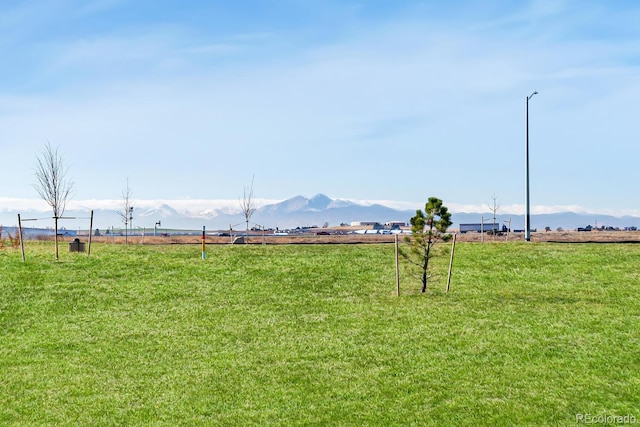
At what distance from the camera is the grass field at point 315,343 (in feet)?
33.4

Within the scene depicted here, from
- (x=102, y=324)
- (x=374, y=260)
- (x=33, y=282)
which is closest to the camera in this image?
(x=102, y=324)

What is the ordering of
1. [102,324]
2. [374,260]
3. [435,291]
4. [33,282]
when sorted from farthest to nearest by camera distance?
[374,260], [33,282], [435,291], [102,324]

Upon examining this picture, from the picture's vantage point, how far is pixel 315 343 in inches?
556

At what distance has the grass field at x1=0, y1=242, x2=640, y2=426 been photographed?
400 inches

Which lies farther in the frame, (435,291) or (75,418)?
(435,291)

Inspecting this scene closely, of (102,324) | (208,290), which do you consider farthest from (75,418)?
(208,290)

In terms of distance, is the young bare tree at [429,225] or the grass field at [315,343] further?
the young bare tree at [429,225]

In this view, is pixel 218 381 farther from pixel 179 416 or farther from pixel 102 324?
pixel 102 324

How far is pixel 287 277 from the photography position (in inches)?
890

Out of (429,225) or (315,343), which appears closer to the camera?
(315,343)

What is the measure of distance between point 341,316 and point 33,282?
12.0 meters

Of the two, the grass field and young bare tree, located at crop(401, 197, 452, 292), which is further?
young bare tree, located at crop(401, 197, 452, 292)

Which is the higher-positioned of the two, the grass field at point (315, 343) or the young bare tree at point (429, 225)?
the young bare tree at point (429, 225)

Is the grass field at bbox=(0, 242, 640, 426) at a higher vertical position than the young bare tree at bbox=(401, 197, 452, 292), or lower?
lower
